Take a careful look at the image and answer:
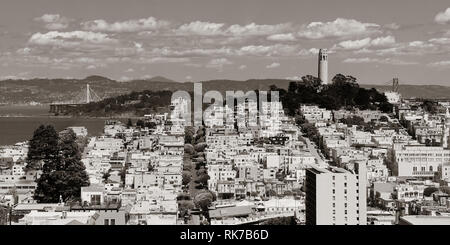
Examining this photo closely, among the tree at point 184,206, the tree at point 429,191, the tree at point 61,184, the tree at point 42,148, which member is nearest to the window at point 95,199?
the tree at point 61,184

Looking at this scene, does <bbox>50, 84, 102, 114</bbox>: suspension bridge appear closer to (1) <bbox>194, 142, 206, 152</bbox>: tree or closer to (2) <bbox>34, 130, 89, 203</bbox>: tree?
(1) <bbox>194, 142, 206, 152</bbox>: tree

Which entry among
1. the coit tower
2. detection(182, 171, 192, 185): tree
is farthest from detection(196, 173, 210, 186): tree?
the coit tower

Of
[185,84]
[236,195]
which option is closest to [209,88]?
[185,84]

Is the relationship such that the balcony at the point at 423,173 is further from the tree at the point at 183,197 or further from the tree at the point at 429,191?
the tree at the point at 183,197

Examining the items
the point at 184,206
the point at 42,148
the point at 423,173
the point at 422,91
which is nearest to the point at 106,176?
the point at 42,148

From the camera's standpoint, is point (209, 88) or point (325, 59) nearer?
point (325, 59)
